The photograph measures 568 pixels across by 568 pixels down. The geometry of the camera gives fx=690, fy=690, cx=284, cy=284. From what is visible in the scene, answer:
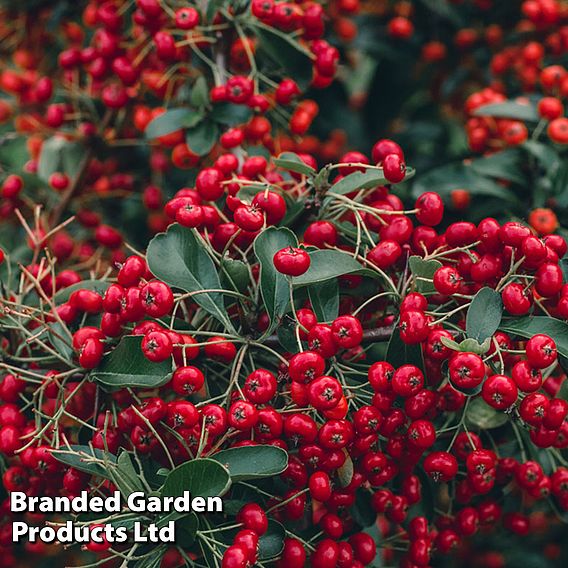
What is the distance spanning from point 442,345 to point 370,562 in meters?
0.64

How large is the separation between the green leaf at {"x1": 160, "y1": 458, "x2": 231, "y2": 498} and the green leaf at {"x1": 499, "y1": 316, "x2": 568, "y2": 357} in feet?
2.36

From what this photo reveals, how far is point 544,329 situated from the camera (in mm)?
1578

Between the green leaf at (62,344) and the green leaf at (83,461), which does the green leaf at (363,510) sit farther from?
the green leaf at (62,344)

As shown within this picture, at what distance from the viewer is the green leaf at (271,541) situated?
1.58 metres

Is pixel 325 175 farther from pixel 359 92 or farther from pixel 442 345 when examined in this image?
pixel 359 92

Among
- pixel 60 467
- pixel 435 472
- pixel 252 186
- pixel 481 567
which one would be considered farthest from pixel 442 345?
pixel 481 567

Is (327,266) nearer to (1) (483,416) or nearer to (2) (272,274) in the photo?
(2) (272,274)

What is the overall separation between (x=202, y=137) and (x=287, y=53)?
408 millimetres

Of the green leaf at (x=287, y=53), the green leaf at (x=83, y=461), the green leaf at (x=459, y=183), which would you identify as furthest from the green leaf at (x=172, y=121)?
the green leaf at (x=83, y=461)

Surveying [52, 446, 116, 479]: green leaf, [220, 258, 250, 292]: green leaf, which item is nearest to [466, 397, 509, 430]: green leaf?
[220, 258, 250, 292]: green leaf

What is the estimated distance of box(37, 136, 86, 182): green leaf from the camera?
9.23ft

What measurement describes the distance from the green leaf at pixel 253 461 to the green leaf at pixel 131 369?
0.22m

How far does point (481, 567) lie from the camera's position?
11.6ft

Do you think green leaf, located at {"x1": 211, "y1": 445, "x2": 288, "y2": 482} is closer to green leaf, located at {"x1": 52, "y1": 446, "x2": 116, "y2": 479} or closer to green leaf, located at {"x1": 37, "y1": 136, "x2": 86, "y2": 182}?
green leaf, located at {"x1": 52, "y1": 446, "x2": 116, "y2": 479}
